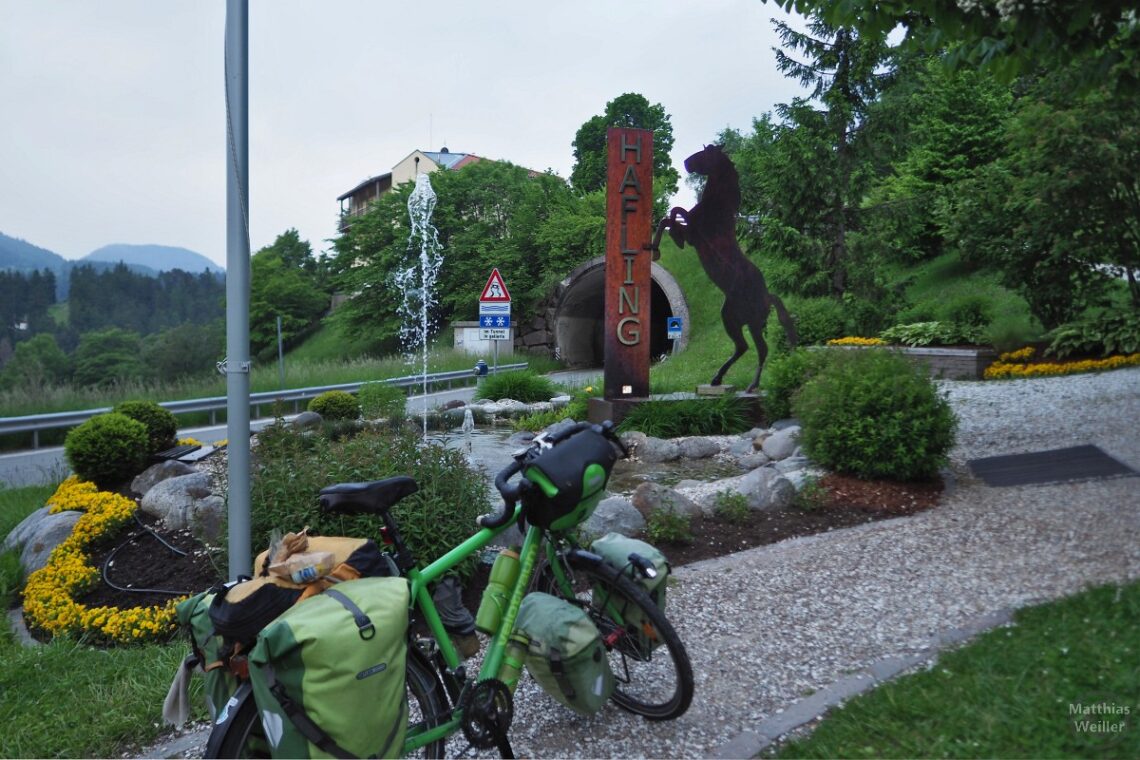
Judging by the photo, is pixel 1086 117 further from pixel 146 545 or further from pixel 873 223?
pixel 146 545

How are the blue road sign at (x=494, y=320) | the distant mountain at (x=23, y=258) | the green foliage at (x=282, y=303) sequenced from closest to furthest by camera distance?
the blue road sign at (x=494, y=320)
the distant mountain at (x=23, y=258)
the green foliage at (x=282, y=303)

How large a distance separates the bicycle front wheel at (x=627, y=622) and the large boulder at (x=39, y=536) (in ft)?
16.4

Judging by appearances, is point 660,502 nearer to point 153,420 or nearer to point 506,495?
point 506,495

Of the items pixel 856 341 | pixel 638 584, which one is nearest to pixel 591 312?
pixel 856 341

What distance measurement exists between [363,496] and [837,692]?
2071mm

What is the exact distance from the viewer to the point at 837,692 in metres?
3.38

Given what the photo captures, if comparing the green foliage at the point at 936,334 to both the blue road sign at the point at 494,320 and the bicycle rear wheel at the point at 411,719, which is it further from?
the bicycle rear wheel at the point at 411,719

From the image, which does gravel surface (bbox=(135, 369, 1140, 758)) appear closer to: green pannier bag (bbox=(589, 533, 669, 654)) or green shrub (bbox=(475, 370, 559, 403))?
green pannier bag (bbox=(589, 533, 669, 654))

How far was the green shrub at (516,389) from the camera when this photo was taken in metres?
16.8

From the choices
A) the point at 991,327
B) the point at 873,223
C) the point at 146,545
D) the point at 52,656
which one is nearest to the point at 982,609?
the point at 52,656

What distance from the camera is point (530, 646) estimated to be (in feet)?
9.62

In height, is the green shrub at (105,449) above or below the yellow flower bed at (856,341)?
below

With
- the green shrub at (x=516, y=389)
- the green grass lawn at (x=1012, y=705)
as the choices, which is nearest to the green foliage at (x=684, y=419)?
the green shrub at (x=516, y=389)

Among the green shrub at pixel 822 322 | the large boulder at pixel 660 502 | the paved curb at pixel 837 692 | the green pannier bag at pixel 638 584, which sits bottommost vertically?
the paved curb at pixel 837 692
